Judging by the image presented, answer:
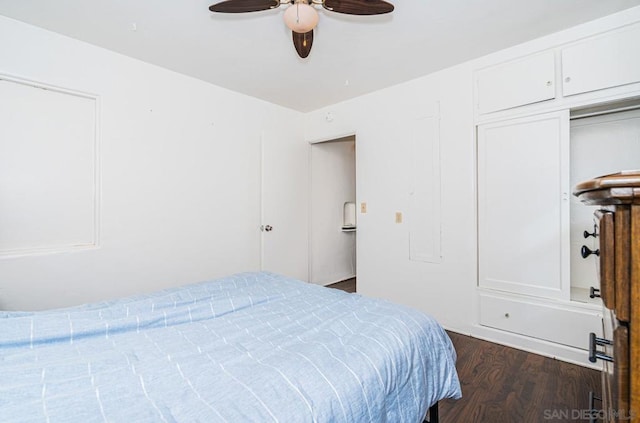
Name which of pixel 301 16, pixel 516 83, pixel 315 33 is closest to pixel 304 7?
pixel 301 16

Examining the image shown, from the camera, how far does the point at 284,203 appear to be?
379 centimetres

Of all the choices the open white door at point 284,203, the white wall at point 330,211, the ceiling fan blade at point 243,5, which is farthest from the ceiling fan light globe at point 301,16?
the white wall at point 330,211

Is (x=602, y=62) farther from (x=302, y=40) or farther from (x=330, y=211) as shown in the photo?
(x=330, y=211)

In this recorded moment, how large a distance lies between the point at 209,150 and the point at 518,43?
2.99 meters

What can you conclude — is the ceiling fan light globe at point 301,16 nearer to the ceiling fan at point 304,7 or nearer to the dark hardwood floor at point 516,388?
the ceiling fan at point 304,7

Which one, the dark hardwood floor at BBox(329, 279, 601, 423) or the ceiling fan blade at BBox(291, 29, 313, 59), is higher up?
the ceiling fan blade at BBox(291, 29, 313, 59)

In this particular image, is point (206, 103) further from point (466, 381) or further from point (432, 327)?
point (466, 381)

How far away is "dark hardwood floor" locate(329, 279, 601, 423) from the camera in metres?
1.65

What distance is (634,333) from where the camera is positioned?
1.58ft

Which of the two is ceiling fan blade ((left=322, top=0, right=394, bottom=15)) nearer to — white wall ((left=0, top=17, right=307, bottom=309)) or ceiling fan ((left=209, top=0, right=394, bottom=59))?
ceiling fan ((left=209, top=0, right=394, bottom=59))

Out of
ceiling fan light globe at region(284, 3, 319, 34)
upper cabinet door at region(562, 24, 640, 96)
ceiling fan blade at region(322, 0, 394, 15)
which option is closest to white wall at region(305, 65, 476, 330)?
upper cabinet door at region(562, 24, 640, 96)

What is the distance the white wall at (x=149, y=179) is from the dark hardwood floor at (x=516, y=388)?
2.39 metres

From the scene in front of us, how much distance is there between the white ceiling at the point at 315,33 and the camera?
1.95 meters

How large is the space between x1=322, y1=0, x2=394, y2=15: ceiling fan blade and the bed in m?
1.69
